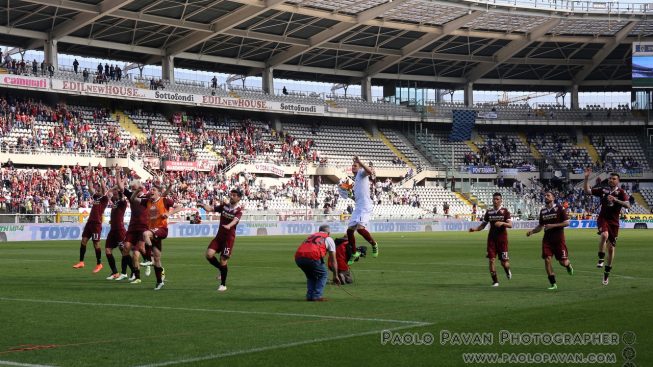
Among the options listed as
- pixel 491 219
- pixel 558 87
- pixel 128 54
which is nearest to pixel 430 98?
pixel 558 87

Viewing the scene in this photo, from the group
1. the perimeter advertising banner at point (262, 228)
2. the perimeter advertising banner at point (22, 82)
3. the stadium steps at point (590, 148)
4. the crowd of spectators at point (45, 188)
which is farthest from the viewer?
the stadium steps at point (590, 148)

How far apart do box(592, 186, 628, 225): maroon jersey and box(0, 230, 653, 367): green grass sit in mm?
1455

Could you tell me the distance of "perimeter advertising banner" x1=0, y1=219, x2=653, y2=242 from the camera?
154 ft

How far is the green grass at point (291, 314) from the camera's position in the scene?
10.4 metres

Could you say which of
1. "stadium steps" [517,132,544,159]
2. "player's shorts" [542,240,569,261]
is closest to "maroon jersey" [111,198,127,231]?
"player's shorts" [542,240,569,261]

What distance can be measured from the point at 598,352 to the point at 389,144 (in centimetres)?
7887

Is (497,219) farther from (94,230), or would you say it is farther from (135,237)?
(94,230)

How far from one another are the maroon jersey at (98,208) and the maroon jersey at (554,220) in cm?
1096

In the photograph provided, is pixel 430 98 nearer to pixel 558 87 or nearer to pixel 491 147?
pixel 491 147

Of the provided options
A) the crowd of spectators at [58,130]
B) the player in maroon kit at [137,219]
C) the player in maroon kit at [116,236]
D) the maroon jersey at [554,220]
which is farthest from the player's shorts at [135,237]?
the crowd of spectators at [58,130]

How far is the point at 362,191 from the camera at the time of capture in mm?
22266

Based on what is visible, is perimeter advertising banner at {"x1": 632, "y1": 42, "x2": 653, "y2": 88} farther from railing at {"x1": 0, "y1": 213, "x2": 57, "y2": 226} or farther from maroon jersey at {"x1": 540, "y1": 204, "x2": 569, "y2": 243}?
maroon jersey at {"x1": 540, "y1": 204, "x2": 569, "y2": 243}

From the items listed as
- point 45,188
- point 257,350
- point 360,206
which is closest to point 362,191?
point 360,206

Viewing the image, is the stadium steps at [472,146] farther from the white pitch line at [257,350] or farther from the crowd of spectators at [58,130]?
the white pitch line at [257,350]
